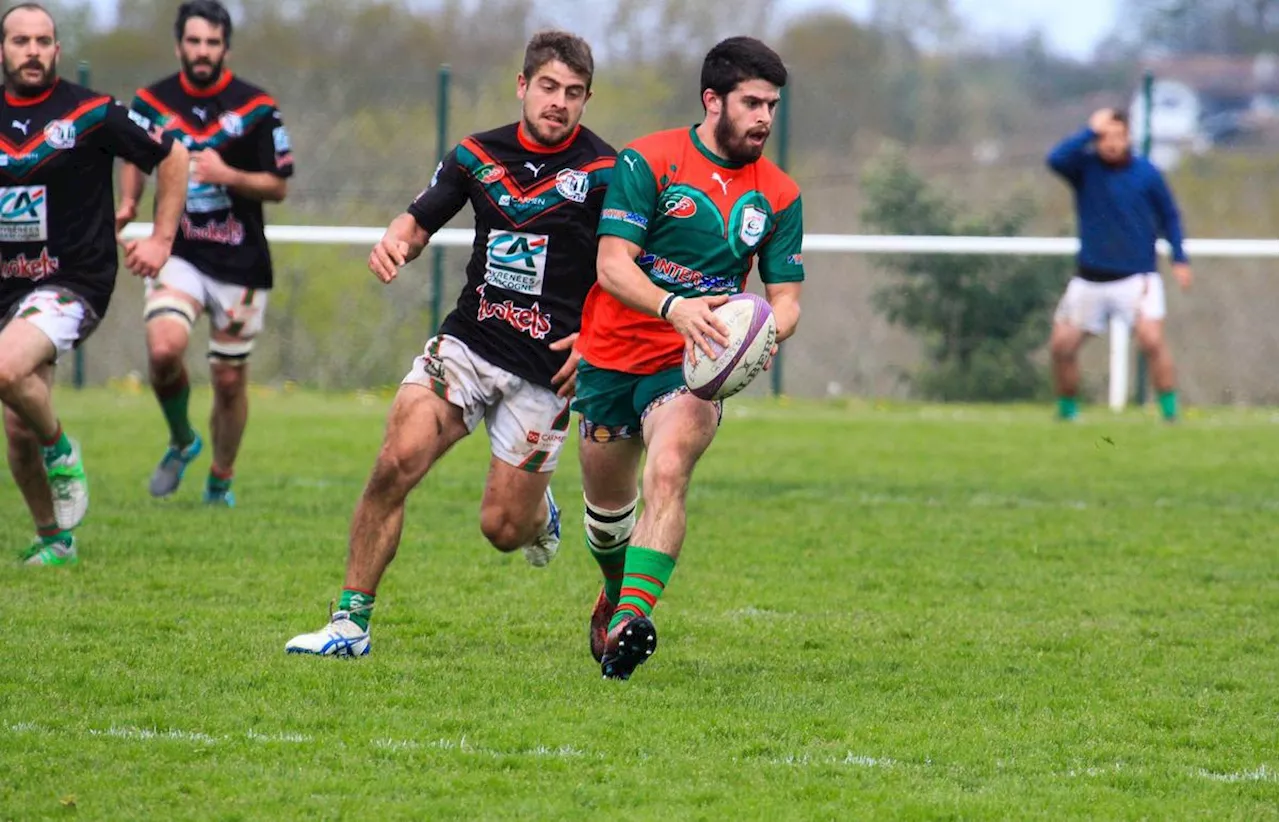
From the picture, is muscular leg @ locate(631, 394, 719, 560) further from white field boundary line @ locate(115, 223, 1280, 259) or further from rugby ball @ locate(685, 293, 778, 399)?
white field boundary line @ locate(115, 223, 1280, 259)

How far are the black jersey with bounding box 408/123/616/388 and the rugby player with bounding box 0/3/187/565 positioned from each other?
5.94ft

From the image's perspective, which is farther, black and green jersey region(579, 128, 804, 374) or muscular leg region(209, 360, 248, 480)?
muscular leg region(209, 360, 248, 480)

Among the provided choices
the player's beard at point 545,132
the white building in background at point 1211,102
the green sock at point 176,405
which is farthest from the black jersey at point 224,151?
the white building in background at point 1211,102

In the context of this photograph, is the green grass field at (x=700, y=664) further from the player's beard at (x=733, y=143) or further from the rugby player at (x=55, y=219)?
the player's beard at (x=733, y=143)

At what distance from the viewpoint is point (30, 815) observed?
159 inches

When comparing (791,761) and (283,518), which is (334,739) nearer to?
(791,761)

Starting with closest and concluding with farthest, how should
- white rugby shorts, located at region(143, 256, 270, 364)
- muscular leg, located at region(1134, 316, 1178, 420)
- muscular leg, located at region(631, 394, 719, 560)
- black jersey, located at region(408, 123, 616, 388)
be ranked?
muscular leg, located at region(631, 394, 719, 560), black jersey, located at region(408, 123, 616, 388), white rugby shorts, located at region(143, 256, 270, 364), muscular leg, located at region(1134, 316, 1178, 420)

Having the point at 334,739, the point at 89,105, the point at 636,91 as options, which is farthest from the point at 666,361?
the point at 636,91

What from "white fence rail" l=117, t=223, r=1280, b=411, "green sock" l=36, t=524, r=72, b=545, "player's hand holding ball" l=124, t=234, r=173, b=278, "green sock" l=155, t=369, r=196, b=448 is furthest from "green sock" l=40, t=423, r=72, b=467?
"white fence rail" l=117, t=223, r=1280, b=411

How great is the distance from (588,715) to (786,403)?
1189 centimetres

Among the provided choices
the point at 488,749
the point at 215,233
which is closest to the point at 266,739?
the point at 488,749

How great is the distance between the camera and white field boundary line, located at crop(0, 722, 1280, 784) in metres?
4.61

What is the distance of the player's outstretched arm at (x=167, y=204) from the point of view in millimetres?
7457

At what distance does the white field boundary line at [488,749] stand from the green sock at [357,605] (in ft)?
3.62
